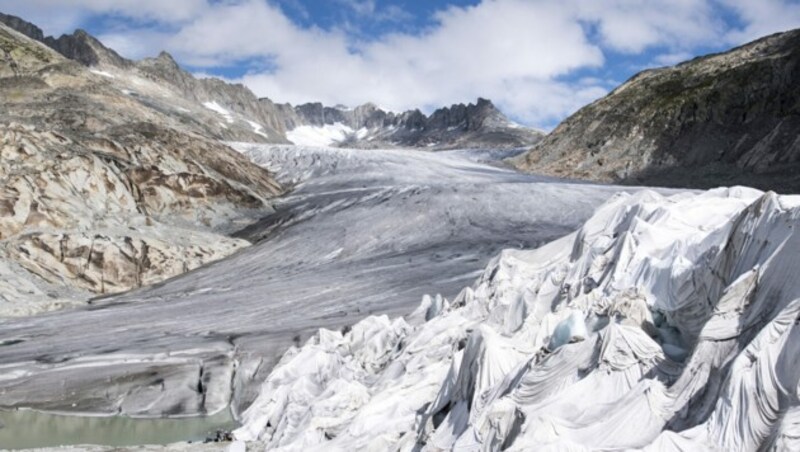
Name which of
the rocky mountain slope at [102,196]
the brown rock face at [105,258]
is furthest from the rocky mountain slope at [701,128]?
the brown rock face at [105,258]

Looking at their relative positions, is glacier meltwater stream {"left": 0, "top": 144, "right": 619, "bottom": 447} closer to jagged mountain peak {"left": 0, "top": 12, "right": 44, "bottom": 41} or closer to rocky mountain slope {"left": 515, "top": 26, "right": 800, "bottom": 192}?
rocky mountain slope {"left": 515, "top": 26, "right": 800, "bottom": 192}

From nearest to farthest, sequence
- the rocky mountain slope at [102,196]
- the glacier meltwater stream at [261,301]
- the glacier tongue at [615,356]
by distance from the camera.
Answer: the glacier tongue at [615,356] < the glacier meltwater stream at [261,301] < the rocky mountain slope at [102,196]


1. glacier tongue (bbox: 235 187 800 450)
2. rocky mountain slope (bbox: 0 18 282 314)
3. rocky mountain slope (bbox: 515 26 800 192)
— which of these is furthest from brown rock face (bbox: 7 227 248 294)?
rocky mountain slope (bbox: 515 26 800 192)

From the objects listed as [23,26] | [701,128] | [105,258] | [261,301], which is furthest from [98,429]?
[23,26]

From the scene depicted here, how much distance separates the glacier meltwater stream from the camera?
29.8 metres

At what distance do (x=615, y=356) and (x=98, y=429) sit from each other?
2119cm

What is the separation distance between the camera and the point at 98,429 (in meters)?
27.2

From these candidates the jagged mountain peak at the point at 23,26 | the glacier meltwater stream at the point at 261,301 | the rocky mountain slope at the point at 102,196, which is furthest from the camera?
the jagged mountain peak at the point at 23,26

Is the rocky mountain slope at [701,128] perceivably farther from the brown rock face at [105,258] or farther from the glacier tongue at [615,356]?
the glacier tongue at [615,356]

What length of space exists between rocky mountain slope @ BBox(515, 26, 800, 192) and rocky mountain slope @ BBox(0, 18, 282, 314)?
129 ft

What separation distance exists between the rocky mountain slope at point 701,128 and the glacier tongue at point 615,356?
164 feet

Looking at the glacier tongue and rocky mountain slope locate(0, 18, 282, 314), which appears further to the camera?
rocky mountain slope locate(0, 18, 282, 314)

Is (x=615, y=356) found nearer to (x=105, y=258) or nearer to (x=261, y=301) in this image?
(x=261, y=301)

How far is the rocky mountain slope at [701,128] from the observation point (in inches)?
2763
